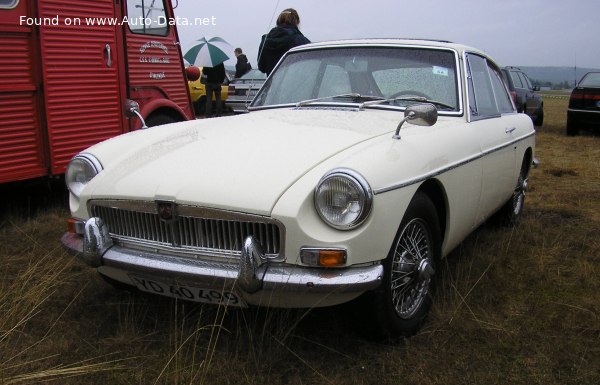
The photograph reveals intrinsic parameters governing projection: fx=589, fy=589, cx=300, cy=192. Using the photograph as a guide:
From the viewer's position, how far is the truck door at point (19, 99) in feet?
15.5

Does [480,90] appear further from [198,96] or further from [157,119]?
[198,96]

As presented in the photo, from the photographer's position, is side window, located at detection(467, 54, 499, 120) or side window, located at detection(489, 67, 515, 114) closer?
side window, located at detection(467, 54, 499, 120)

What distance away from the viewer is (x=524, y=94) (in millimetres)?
13078

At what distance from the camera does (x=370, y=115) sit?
338 cm

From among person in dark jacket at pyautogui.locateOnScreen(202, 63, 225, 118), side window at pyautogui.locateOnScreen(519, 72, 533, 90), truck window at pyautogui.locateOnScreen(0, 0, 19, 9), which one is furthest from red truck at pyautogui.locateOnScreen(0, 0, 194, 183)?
side window at pyautogui.locateOnScreen(519, 72, 533, 90)

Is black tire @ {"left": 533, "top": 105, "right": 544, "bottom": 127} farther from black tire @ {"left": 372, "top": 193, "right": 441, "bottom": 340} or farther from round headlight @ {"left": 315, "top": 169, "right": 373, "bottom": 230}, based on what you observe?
round headlight @ {"left": 315, "top": 169, "right": 373, "bottom": 230}

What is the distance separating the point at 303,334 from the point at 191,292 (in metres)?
0.62

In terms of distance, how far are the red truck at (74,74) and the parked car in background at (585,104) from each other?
8.71 meters

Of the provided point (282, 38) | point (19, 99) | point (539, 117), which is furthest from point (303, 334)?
point (539, 117)

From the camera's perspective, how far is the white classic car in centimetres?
233

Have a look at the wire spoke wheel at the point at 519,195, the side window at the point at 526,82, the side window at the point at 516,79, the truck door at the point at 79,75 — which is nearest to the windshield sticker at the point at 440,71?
the wire spoke wheel at the point at 519,195

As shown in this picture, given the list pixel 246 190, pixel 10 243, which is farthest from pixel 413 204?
pixel 10 243

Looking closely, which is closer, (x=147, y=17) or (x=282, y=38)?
(x=282, y=38)

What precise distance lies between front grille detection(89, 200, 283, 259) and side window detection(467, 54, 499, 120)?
1820 mm
